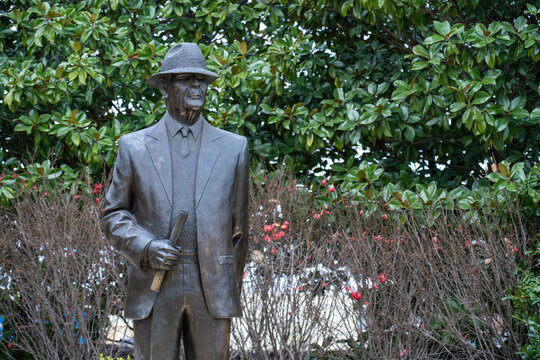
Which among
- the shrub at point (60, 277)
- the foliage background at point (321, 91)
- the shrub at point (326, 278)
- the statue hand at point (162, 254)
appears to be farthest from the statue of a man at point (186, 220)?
the shrub at point (60, 277)

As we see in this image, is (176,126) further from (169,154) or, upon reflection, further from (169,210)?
(169,210)

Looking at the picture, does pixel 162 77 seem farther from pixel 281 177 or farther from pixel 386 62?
pixel 386 62

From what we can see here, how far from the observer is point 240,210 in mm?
4266

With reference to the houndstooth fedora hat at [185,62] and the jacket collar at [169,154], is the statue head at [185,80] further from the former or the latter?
the jacket collar at [169,154]

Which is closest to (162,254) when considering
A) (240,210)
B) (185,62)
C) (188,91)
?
(240,210)

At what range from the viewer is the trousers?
403cm

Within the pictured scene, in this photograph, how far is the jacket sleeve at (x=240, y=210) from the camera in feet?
14.0

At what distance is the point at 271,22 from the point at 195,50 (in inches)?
198

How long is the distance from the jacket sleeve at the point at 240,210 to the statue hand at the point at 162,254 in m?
0.44

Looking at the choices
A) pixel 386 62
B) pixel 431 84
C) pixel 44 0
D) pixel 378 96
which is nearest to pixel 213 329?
pixel 431 84

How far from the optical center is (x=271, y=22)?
29.8 ft

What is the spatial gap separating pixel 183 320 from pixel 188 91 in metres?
1.19

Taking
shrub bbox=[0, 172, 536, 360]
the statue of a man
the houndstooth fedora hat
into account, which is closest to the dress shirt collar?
the statue of a man

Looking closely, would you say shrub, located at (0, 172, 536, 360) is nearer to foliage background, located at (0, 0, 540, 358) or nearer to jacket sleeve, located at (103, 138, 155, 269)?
foliage background, located at (0, 0, 540, 358)
